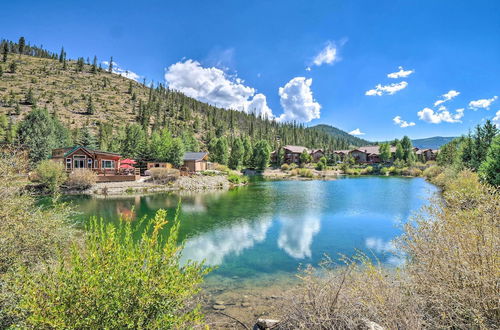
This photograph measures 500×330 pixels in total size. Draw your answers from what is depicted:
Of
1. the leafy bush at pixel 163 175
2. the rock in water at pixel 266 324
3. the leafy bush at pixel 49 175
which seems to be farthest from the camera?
the leafy bush at pixel 163 175

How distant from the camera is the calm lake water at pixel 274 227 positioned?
1168 centimetres

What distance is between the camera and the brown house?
117 feet

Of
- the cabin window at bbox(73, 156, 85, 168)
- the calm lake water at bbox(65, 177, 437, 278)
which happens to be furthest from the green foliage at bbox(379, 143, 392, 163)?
the cabin window at bbox(73, 156, 85, 168)

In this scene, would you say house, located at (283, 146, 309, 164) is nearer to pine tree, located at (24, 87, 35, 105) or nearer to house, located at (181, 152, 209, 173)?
house, located at (181, 152, 209, 173)

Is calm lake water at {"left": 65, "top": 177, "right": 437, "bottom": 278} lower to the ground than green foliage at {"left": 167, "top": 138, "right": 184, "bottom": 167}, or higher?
lower

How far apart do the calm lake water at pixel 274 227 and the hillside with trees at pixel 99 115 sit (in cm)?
2525

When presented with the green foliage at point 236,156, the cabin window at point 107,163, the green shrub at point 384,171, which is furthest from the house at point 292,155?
the cabin window at point 107,163

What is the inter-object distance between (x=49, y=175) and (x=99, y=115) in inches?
2367

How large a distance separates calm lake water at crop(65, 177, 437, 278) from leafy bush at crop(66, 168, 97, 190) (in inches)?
169

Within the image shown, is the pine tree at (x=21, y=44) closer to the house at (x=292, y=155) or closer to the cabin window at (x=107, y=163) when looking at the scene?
the cabin window at (x=107, y=163)

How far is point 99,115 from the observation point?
79.5 metres

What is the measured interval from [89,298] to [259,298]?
20.5 ft

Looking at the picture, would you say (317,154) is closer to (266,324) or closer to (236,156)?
(236,156)

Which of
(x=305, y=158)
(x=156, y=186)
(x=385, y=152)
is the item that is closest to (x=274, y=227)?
(x=156, y=186)
